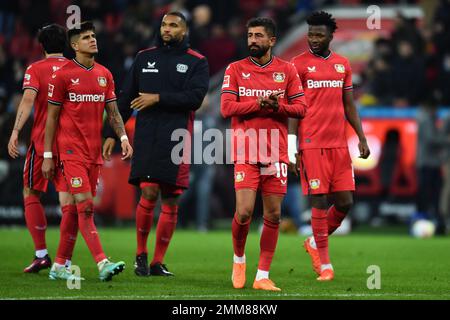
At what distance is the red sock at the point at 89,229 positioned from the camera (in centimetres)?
1115

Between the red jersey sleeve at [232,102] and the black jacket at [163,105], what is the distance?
1.02 metres

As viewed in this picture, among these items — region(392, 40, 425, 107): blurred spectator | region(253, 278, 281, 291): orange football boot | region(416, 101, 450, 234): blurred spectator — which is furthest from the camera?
region(392, 40, 425, 107): blurred spectator

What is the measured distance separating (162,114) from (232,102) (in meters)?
1.38

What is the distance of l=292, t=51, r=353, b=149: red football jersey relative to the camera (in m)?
12.2

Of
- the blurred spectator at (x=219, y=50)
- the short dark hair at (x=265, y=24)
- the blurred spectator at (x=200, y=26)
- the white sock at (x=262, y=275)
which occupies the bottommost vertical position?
the white sock at (x=262, y=275)

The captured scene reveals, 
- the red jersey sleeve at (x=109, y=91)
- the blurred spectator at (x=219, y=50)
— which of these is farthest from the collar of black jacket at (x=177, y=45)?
the blurred spectator at (x=219, y=50)

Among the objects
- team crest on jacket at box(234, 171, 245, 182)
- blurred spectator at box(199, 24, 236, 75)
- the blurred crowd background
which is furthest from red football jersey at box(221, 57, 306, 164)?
blurred spectator at box(199, 24, 236, 75)

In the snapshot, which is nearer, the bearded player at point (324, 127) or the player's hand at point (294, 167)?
the player's hand at point (294, 167)

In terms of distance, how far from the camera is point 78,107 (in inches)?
453

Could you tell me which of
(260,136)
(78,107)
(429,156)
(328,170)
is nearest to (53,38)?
(78,107)

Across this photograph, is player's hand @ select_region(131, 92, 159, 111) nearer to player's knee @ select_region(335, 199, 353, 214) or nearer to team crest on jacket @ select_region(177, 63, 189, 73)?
team crest on jacket @ select_region(177, 63, 189, 73)

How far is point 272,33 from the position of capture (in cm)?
1094

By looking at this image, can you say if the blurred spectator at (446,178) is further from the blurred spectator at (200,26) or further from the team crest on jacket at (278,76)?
the team crest on jacket at (278,76)

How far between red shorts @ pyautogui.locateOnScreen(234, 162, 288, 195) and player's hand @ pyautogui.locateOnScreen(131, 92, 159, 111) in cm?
131
